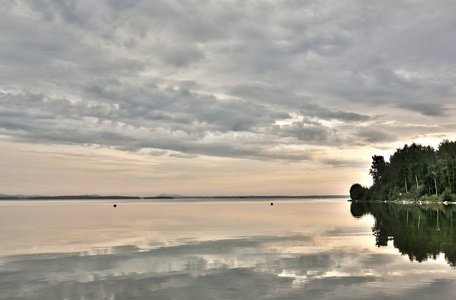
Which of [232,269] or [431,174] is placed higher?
[431,174]

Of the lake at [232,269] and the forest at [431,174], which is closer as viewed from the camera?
the lake at [232,269]

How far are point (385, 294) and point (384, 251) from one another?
1651cm

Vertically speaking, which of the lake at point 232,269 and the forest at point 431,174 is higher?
the forest at point 431,174

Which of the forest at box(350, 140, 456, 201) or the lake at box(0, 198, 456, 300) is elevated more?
the forest at box(350, 140, 456, 201)

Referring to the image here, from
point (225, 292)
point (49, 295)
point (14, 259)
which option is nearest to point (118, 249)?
point (14, 259)

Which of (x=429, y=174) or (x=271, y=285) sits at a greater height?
(x=429, y=174)

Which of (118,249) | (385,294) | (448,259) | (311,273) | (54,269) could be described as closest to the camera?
(385,294)

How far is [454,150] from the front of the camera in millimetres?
171500

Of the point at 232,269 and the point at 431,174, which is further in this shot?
the point at 431,174

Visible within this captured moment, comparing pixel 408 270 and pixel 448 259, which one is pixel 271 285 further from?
pixel 448 259

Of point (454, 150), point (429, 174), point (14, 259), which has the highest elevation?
point (454, 150)

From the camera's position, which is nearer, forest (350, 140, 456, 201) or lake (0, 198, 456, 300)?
lake (0, 198, 456, 300)

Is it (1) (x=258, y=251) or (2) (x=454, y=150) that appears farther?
(2) (x=454, y=150)

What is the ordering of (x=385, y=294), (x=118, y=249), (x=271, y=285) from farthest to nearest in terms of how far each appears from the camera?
1. (x=118, y=249)
2. (x=271, y=285)
3. (x=385, y=294)
